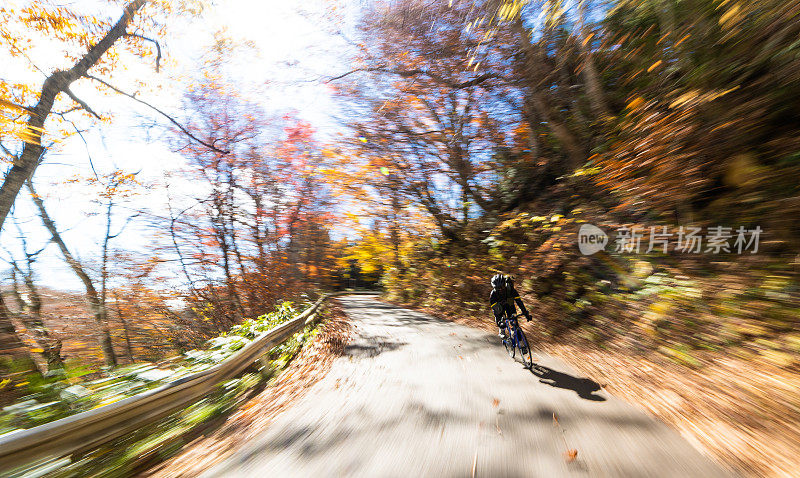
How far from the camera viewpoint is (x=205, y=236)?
10.0 metres

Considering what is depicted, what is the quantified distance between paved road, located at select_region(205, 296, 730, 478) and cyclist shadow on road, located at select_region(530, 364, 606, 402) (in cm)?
1

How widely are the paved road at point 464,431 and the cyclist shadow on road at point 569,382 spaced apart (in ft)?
0.05

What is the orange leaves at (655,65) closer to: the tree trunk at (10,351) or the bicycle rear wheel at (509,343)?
the bicycle rear wheel at (509,343)

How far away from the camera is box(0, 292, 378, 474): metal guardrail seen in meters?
2.04

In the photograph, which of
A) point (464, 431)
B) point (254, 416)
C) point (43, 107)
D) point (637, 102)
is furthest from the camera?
point (637, 102)

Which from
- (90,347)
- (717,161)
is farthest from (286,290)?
(717,161)

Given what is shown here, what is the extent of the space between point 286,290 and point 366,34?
952cm

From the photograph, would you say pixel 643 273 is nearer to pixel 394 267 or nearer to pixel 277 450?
pixel 277 450

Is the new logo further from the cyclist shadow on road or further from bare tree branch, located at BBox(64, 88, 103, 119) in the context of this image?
bare tree branch, located at BBox(64, 88, 103, 119)

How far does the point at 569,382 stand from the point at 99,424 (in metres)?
5.56

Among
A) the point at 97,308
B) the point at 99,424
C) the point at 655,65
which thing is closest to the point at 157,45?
the point at 97,308

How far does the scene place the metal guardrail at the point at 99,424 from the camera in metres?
2.04

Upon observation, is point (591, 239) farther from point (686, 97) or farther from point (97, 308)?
point (97, 308)

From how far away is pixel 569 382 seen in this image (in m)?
4.70
